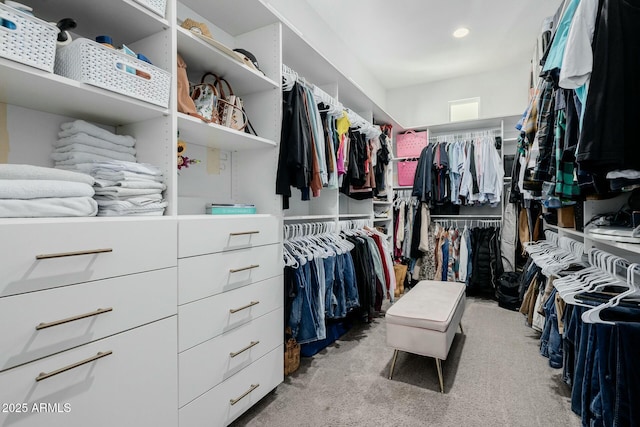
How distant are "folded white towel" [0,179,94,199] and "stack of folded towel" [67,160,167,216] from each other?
13 centimetres

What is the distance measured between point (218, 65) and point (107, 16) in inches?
20.9

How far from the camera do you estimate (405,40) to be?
3574 millimetres

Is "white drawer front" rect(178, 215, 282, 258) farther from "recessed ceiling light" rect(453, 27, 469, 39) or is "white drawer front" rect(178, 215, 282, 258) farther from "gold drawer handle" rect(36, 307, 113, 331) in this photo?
"recessed ceiling light" rect(453, 27, 469, 39)

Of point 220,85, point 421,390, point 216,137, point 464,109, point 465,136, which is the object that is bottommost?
point 421,390

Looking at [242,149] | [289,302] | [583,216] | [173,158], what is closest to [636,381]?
[583,216]

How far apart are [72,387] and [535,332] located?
328cm

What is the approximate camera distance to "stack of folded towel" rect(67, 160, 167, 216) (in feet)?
3.90

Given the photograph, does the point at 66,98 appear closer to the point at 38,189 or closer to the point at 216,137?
the point at 38,189

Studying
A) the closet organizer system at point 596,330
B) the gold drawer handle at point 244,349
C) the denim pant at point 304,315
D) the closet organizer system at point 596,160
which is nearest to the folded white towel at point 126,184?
the gold drawer handle at point 244,349

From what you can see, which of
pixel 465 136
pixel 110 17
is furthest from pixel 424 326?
pixel 465 136

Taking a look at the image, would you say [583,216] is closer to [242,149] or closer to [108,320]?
[242,149]

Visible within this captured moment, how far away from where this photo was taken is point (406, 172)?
448cm

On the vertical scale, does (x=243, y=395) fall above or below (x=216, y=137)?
below

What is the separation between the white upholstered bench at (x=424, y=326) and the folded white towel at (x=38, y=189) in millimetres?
1767
